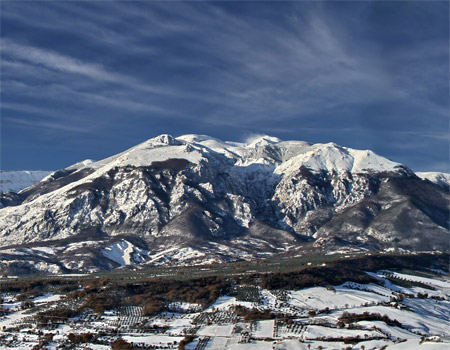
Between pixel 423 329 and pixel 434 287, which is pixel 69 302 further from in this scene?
pixel 434 287

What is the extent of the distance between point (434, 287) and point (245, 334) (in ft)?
322

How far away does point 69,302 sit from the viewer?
133250 mm

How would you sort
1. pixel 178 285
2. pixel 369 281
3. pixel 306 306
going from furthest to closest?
pixel 369 281 < pixel 178 285 < pixel 306 306

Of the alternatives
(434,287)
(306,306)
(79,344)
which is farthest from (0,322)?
(434,287)

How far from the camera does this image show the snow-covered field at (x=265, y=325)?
10094cm

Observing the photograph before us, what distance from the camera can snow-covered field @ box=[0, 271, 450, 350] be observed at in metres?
101

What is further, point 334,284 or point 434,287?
point 434,287

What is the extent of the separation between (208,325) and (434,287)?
98.4 meters

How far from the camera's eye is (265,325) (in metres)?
114

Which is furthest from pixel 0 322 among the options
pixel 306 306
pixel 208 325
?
pixel 306 306

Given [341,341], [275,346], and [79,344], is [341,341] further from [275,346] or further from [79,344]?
[79,344]

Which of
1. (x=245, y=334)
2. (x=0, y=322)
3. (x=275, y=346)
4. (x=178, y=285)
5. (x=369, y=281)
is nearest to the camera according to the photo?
(x=275, y=346)

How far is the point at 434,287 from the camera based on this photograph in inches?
7111

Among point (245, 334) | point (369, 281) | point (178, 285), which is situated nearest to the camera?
point (245, 334)
